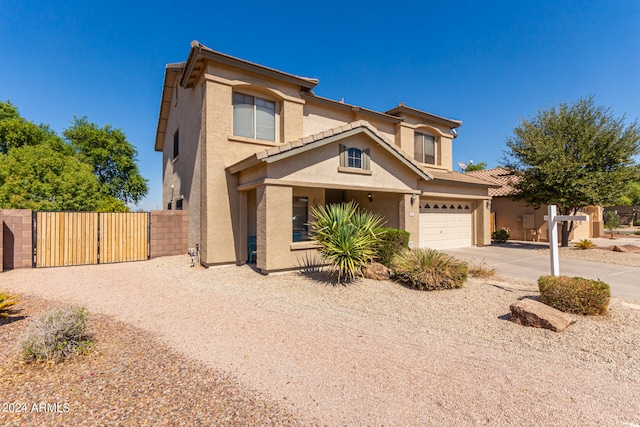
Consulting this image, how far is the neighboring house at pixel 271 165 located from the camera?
9.81m

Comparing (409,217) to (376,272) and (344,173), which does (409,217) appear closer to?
(344,173)

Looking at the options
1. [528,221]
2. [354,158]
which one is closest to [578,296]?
[354,158]

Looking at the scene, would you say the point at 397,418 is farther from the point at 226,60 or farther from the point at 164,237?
the point at 164,237

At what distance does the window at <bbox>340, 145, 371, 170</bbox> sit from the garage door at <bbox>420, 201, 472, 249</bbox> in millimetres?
4959

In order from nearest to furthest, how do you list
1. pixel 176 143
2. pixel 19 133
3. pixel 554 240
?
pixel 554 240
pixel 176 143
pixel 19 133

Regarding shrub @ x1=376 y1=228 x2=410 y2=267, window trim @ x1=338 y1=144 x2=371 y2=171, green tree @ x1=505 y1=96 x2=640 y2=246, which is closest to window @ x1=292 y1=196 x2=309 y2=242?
window trim @ x1=338 y1=144 x2=371 y2=171

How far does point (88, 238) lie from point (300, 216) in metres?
8.28

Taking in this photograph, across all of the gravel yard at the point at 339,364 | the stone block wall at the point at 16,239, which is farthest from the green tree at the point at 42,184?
the gravel yard at the point at 339,364

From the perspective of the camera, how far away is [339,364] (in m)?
4.15

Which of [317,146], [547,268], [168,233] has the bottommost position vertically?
[547,268]

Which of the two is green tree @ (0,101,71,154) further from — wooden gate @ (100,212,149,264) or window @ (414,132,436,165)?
window @ (414,132,436,165)

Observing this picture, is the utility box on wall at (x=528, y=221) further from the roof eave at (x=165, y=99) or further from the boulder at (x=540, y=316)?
the roof eave at (x=165, y=99)

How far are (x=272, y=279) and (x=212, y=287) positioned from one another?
1736 millimetres

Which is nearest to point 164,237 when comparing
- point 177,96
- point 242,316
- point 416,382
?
point 177,96
